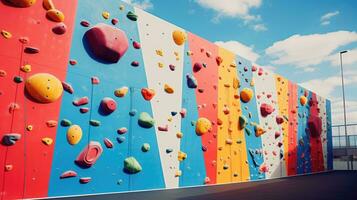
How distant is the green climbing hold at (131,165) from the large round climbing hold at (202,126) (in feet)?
6.75

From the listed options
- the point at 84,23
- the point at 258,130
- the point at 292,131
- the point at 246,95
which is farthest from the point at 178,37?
the point at 292,131

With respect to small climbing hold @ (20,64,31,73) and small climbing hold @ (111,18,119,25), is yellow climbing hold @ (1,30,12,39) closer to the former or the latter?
small climbing hold @ (20,64,31,73)

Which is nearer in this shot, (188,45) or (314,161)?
(188,45)

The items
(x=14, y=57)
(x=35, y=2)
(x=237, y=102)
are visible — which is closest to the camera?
(x=14, y=57)

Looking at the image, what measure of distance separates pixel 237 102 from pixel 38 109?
5985 mm

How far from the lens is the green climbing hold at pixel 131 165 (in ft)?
20.5

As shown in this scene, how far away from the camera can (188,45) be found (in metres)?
8.09

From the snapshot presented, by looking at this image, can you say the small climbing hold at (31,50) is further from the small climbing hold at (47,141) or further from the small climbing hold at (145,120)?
the small climbing hold at (145,120)

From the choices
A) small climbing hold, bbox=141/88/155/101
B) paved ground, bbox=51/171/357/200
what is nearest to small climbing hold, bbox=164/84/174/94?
small climbing hold, bbox=141/88/155/101

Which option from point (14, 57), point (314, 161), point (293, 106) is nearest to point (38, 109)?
point (14, 57)

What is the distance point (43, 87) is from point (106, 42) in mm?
1535

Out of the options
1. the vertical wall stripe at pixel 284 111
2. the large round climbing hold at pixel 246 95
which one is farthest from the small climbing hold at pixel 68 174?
the vertical wall stripe at pixel 284 111

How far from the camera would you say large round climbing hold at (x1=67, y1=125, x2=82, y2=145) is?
211 inches

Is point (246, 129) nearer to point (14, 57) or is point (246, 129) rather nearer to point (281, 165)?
point (281, 165)
